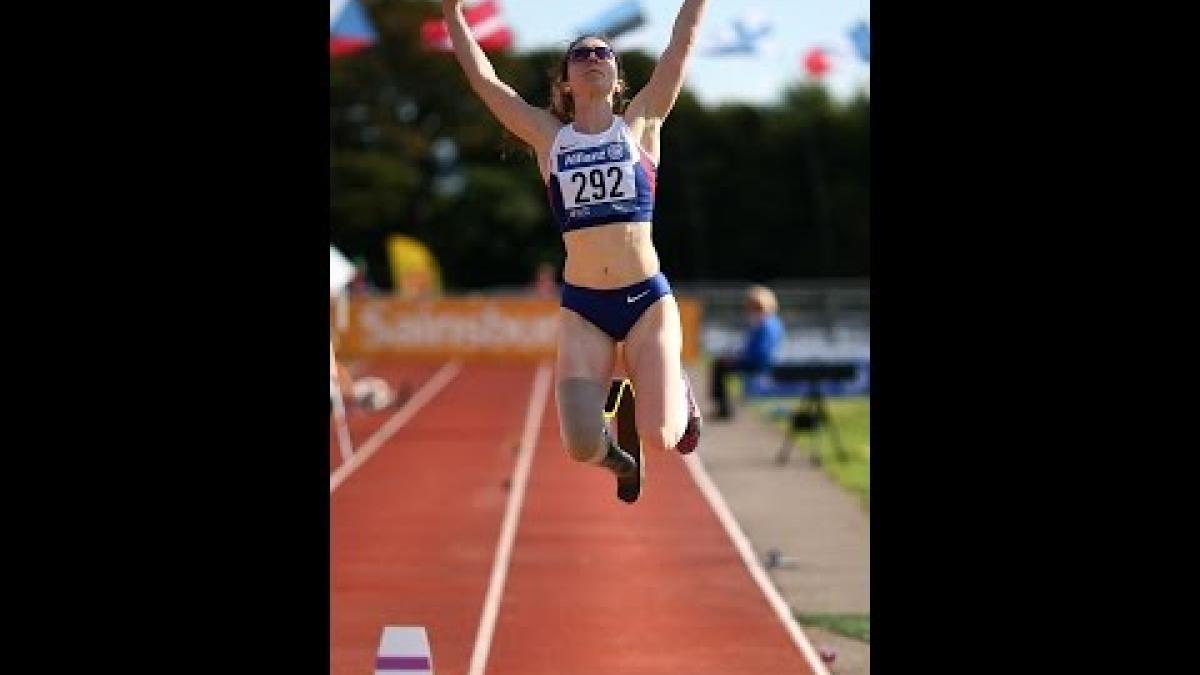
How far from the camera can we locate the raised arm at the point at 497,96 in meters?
7.64

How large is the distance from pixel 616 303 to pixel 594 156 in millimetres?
557

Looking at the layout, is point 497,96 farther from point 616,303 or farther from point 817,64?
point 817,64

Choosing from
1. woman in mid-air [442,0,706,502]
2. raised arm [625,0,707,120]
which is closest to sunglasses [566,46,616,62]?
woman in mid-air [442,0,706,502]

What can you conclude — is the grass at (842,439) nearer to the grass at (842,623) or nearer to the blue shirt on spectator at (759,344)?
the blue shirt on spectator at (759,344)

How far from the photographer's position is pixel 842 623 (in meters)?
11.7

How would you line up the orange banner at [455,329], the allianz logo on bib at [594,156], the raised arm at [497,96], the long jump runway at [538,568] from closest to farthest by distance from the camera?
1. the allianz logo on bib at [594,156]
2. the raised arm at [497,96]
3. the long jump runway at [538,568]
4. the orange banner at [455,329]

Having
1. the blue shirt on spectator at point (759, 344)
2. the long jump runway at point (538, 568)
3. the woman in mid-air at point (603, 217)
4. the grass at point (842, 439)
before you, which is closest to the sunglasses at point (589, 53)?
the woman in mid-air at point (603, 217)

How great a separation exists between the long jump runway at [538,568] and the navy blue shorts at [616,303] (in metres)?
2.92

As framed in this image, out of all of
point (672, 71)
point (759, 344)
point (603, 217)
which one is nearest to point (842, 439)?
point (759, 344)

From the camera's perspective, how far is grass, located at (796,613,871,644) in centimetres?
1144
